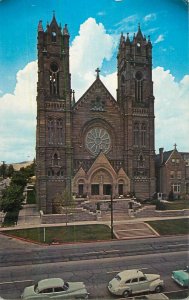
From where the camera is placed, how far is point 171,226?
14531 mm

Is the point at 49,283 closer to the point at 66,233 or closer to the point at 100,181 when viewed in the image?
the point at 66,233

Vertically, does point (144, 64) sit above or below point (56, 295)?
above

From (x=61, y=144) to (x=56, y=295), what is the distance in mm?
15629

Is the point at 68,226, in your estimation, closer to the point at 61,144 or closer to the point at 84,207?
the point at 84,207

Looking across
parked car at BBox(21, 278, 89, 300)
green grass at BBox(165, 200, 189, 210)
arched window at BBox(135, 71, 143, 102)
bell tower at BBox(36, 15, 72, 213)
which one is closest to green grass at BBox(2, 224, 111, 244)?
green grass at BBox(165, 200, 189, 210)

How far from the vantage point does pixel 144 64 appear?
1742cm

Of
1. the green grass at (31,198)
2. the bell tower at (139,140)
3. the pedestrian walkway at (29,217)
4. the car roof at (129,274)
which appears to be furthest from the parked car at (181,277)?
the green grass at (31,198)

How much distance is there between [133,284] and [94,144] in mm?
16303

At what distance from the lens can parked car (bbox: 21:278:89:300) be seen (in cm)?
862

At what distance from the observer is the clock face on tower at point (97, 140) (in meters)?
24.5

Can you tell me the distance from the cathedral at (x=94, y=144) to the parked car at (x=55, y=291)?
43.2 ft

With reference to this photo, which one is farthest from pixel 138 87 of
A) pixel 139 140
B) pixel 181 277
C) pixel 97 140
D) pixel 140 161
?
pixel 181 277

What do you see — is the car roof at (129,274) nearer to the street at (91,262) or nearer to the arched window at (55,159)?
the street at (91,262)

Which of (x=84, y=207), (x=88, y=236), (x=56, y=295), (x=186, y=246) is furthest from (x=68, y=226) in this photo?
(x=56, y=295)
